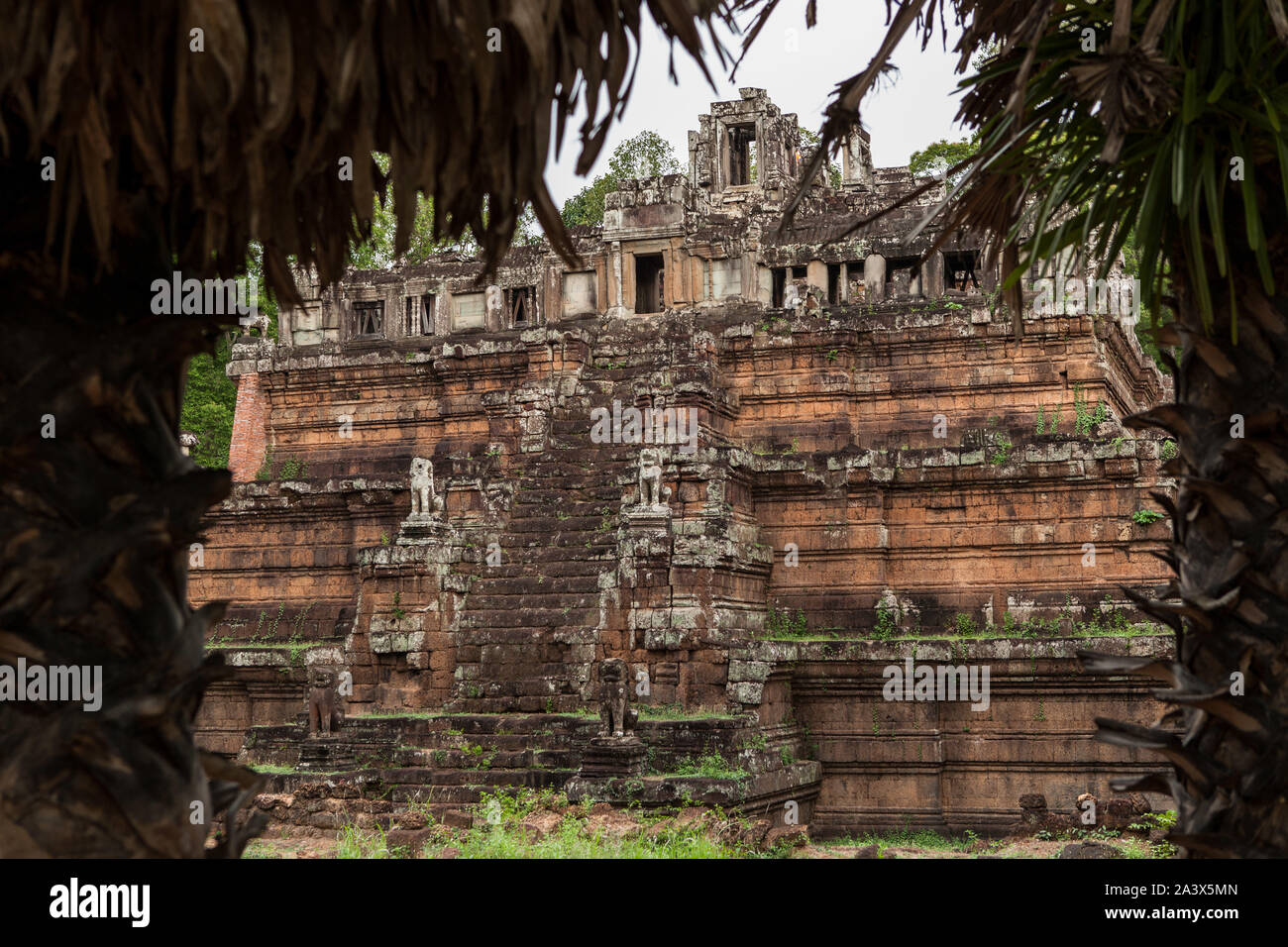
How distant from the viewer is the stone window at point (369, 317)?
33281 mm

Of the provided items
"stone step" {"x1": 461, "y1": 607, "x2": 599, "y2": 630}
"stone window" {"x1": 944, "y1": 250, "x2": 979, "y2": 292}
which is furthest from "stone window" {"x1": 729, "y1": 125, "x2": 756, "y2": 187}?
"stone step" {"x1": 461, "y1": 607, "x2": 599, "y2": 630}

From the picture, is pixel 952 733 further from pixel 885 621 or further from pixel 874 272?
pixel 874 272

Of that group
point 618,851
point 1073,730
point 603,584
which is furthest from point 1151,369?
point 618,851

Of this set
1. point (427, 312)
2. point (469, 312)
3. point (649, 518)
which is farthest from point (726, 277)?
point (649, 518)

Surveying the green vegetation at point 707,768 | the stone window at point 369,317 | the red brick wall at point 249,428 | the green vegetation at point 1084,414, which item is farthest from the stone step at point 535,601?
the stone window at point 369,317

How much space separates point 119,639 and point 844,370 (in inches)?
792

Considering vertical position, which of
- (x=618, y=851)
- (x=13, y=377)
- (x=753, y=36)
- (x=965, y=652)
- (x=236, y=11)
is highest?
(x=753, y=36)

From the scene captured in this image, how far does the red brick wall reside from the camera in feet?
90.2

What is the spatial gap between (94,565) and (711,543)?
47.4 feet

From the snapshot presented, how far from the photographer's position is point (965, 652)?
17.6 m

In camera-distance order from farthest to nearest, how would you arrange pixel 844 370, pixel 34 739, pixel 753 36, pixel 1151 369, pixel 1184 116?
pixel 1151 369 → pixel 844 370 → pixel 753 36 → pixel 1184 116 → pixel 34 739

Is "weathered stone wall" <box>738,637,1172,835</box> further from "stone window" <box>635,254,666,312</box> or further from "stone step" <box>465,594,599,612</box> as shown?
"stone window" <box>635,254,666,312</box>

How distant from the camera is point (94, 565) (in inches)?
151
